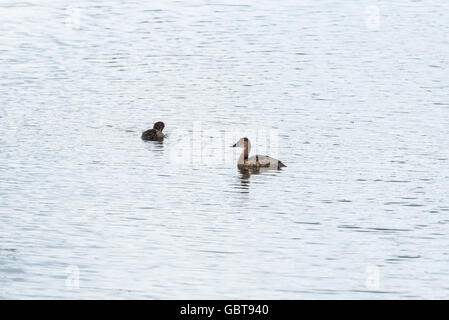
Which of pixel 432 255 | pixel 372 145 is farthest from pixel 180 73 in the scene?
pixel 432 255

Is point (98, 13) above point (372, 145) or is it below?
above

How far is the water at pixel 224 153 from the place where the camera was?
14.1m

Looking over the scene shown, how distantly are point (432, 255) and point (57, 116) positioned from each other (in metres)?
11.7

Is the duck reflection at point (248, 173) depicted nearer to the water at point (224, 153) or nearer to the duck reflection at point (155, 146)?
the water at point (224, 153)

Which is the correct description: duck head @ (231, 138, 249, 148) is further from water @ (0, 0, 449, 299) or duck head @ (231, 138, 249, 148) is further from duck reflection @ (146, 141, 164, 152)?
duck reflection @ (146, 141, 164, 152)

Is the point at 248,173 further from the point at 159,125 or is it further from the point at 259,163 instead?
the point at 159,125

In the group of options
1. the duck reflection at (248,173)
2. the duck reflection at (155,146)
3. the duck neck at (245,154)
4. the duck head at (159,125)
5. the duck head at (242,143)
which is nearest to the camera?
the duck reflection at (248,173)

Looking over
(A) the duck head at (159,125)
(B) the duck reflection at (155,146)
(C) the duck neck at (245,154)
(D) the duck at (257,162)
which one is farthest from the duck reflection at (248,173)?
(A) the duck head at (159,125)

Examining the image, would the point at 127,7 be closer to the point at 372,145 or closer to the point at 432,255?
the point at 372,145

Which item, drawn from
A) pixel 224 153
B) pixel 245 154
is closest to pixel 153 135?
pixel 224 153

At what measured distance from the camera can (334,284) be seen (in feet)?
44.5

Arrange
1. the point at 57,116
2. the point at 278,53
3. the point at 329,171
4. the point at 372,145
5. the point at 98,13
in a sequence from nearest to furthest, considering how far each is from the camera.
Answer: the point at 329,171, the point at 372,145, the point at 57,116, the point at 278,53, the point at 98,13

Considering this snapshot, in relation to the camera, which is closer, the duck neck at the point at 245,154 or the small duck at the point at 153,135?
the duck neck at the point at 245,154
